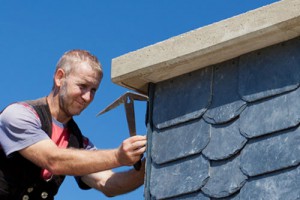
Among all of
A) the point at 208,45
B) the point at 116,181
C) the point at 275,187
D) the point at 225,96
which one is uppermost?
the point at 208,45

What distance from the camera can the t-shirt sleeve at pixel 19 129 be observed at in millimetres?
4410

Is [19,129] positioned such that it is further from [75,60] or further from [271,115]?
[271,115]

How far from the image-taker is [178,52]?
3.80 metres

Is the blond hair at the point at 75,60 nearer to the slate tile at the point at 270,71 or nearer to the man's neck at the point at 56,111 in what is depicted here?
the man's neck at the point at 56,111

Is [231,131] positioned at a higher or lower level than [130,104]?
lower

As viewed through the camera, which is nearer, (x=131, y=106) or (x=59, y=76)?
(x=131, y=106)

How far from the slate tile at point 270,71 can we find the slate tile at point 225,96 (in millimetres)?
43

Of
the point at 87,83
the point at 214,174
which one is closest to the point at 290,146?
the point at 214,174

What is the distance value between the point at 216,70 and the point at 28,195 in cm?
152

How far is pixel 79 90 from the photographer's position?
467 cm

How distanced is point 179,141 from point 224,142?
0.96 feet

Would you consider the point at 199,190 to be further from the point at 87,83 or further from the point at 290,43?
the point at 87,83

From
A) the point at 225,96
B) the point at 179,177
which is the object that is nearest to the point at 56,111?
the point at 179,177

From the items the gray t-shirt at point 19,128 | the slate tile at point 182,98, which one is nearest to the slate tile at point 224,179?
the slate tile at point 182,98
